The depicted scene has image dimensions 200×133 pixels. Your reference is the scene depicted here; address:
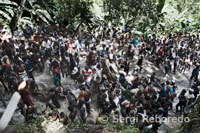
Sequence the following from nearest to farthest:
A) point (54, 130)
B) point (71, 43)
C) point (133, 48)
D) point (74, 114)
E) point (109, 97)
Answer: point (54, 130)
point (74, 114)
point (109, 97)
point (71, 43)
point (133, 48)

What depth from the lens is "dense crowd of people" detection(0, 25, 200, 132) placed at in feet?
25.6

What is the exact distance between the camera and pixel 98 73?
10484mm

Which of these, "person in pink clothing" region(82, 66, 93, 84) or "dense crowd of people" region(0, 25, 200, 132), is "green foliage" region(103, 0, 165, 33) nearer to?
"dense crowd of people" region(0, 25, 200, 132)

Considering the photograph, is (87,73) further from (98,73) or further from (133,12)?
(133,12)

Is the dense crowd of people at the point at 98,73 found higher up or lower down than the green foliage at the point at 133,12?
lower down

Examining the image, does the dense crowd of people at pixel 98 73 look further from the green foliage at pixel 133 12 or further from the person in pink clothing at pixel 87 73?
the green foliage at pixel 133 12

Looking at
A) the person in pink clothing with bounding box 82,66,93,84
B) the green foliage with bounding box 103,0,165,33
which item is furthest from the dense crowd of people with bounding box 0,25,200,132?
the green foliage with bounding box 103,0,165,33

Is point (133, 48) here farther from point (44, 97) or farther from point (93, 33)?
point (44, 97)

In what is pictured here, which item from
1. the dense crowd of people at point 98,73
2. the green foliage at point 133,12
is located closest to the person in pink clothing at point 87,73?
the dense crowd of people at point 98,73

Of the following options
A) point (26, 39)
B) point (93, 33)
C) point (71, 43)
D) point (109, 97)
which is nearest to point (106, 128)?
point (109, 97)

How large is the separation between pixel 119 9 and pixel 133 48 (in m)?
3.90

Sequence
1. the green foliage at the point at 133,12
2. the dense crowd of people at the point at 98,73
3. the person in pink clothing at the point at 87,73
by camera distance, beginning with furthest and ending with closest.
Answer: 1. the green foliage at the point at 133,12
2. the person in pink clothing at the point at 87,73
3. the dense crowd of people at the point at 98,73

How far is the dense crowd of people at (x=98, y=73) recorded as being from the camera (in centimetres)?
781

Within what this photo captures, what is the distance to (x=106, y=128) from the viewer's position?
6.23m
